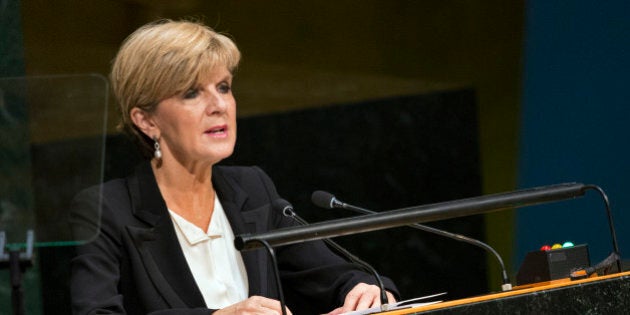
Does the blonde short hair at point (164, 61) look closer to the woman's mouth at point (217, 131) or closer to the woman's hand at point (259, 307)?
the woman's mouth at point (217, 131)

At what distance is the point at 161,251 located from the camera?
103 inches

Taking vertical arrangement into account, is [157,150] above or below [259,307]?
above

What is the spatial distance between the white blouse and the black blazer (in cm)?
4

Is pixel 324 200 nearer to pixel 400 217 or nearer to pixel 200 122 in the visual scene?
pixel 400 217

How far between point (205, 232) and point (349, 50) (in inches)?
51.3


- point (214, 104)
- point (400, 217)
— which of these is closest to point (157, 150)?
point (214, 104)

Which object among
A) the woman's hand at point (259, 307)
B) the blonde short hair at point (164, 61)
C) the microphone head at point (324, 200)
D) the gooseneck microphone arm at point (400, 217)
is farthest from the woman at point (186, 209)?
the gooseneck microphone arm at point (400, 217)

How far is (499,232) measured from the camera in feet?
13.5

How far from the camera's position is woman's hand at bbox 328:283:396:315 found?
2427 mm

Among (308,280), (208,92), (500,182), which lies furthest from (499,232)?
(208,92)

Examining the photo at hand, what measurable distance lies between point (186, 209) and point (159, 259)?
0.20 metres

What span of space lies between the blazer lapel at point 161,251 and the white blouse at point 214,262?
0.19ft

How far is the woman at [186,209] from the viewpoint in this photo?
2559 millimetres

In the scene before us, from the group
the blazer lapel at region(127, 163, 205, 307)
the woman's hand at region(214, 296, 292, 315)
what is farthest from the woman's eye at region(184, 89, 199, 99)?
the woman's hand at region(214, 296, 292, 315)
